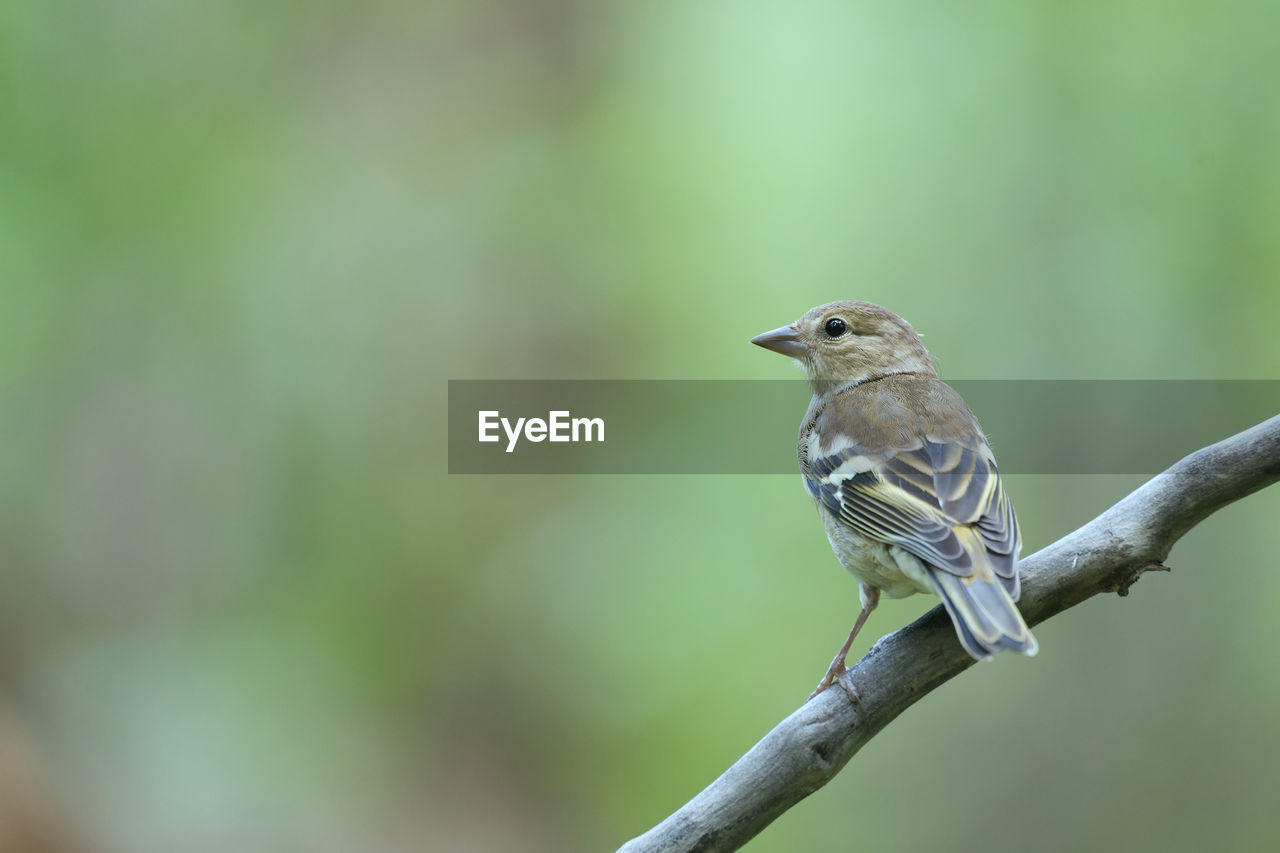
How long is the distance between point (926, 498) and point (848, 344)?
1073 mm

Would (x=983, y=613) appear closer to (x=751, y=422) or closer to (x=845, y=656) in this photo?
(x=845, y=656)

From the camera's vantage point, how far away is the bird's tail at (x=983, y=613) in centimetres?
202

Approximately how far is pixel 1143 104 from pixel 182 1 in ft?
17.7

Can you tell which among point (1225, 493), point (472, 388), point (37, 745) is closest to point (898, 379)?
point (1225, 493)

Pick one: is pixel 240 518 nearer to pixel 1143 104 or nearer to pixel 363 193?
pixel 363 193

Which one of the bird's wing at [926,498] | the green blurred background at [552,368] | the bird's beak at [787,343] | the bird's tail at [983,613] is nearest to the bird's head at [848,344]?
the bird's beak at [787,343]

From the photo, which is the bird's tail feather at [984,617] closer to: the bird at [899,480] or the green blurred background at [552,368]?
the bird at [899,480]

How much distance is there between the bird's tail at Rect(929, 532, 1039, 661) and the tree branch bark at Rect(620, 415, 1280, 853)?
10 cm

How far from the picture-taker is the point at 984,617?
83.5 inches

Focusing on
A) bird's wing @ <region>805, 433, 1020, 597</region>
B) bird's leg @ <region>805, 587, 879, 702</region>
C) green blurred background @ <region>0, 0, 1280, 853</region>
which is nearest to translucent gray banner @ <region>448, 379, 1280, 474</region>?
green blurred background @ <region>0, 0, 1280, 853</region>

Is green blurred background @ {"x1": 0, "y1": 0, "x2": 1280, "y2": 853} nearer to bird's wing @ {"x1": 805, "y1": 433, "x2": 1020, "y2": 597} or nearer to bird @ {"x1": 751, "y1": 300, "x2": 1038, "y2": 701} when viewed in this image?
bird @ {"x1": 751, "y1": 300, "x2": 1038, "y2": 701}

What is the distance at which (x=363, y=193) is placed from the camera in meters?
6.89

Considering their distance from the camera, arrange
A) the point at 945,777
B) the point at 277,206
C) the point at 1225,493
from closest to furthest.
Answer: the point at 1225,493
the point at 945,777
the point at 277,206

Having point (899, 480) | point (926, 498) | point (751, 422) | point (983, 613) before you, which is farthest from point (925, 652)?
point (751, 422)
